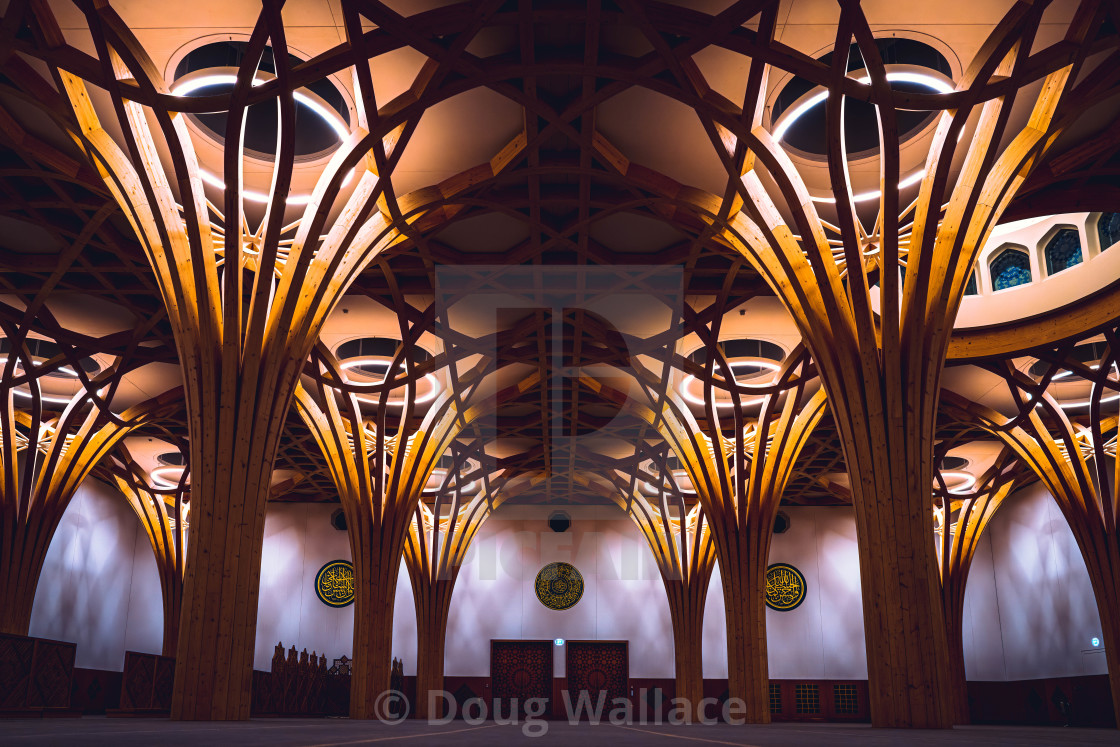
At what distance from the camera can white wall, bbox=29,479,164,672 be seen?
114ft

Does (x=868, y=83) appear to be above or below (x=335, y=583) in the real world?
above

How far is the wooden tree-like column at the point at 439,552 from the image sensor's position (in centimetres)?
3788

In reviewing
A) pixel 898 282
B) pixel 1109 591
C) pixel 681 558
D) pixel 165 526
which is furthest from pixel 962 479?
pixel 165 526

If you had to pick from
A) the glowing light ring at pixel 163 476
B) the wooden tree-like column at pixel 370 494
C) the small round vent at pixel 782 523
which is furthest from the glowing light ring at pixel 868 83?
the glowing light ring at pixel 163 476

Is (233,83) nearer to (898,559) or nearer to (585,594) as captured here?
(898,559)

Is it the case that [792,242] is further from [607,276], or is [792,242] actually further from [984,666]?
[984,666]

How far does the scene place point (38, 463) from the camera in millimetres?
30328

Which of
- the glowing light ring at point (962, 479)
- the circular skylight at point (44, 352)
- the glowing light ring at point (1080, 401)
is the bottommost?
the glowing light ring at point (962, 479)

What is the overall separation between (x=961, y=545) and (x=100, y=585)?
3804 cm

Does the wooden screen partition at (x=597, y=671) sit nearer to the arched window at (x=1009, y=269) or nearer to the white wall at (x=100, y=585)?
the white wall at (x=100, y=585)

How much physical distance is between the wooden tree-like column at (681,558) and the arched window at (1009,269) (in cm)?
1611

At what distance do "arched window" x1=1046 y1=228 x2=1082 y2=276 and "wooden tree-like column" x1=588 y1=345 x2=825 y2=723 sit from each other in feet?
21.9

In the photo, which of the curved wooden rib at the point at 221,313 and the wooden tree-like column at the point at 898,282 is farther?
the curved wooden rib at the point at 221,313

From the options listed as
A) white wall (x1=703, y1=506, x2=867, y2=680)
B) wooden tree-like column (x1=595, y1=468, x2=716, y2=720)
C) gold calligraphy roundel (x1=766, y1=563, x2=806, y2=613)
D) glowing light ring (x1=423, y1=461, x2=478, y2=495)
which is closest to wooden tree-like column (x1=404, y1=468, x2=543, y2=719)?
glowing light ring (x1=423, y1=461, x2=478, y2=495)
